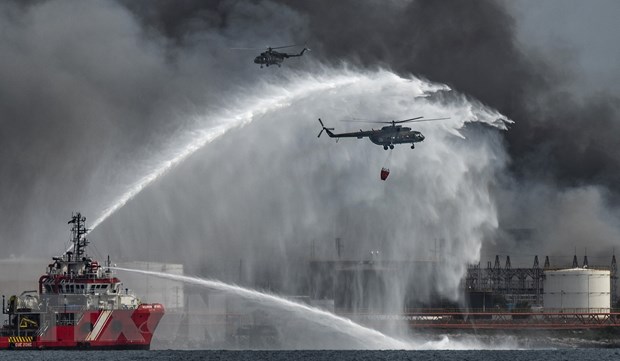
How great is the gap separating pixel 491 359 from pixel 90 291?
32452 mm

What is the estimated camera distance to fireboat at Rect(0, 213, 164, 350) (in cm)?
10000

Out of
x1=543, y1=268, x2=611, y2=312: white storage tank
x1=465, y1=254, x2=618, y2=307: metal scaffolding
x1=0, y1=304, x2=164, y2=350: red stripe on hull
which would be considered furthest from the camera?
x1=465, y1=254, x2=618, y2=307: metal scaffolding

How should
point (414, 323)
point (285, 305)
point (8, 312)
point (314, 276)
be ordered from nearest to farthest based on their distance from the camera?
point (8, 312) → point (285, 305) → point (414, 323) → point (314, 276)

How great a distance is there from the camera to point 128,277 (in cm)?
12431

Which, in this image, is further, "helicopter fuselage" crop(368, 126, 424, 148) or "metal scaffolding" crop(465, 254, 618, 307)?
"metal scaffolding" crop(465, 254, 618, 307)

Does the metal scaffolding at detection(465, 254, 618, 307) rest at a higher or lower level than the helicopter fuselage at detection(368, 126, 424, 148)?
lower

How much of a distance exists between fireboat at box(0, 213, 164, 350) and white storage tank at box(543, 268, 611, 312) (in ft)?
200

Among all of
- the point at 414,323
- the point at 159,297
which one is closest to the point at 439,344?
the point at 414,323

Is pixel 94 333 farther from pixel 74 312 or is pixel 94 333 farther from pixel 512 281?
pixel 512 281

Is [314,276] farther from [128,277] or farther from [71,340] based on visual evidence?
[71,340]

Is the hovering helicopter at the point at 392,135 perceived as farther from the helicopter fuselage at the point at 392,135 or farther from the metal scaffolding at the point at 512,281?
the metal scaffolding at the point at 512,281

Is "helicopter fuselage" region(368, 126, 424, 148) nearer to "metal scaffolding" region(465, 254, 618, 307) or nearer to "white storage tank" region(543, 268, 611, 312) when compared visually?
"white storage tank" region(543, 268, 611, 312)

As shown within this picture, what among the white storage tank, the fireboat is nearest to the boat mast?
the fireboat

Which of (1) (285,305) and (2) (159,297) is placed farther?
(2) (159,297)
